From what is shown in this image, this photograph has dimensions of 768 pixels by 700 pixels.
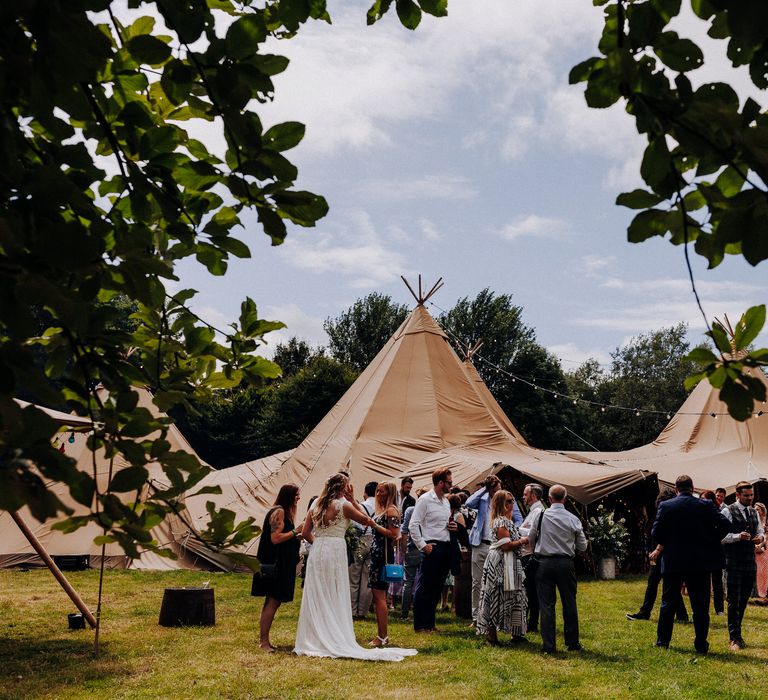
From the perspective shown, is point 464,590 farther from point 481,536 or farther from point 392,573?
point 392,573

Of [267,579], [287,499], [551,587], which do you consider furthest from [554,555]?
[267,579]

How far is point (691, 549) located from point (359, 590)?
14.3 feet

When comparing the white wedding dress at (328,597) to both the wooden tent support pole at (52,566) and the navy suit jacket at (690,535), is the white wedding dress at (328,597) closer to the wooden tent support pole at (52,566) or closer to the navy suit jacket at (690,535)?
the wooden tent support pole at (52,566)

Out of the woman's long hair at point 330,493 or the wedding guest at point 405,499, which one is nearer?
the woman's long hair at point 330,493

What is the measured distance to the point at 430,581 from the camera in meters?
9.38

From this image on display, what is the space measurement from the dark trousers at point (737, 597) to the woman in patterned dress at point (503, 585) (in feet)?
7.20

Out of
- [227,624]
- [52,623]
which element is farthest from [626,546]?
[52,623]

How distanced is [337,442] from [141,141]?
52.2ft

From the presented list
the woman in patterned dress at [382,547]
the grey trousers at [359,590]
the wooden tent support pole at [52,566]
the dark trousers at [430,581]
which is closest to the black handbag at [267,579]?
the woman in patterned dress at [382,547]

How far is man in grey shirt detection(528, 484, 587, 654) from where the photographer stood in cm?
822

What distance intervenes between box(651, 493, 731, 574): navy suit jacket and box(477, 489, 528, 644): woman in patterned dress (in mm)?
1526

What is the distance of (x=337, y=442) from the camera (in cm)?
1772

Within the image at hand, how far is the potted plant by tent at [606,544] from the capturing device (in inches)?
637

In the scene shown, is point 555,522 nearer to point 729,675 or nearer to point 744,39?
point 729,675
